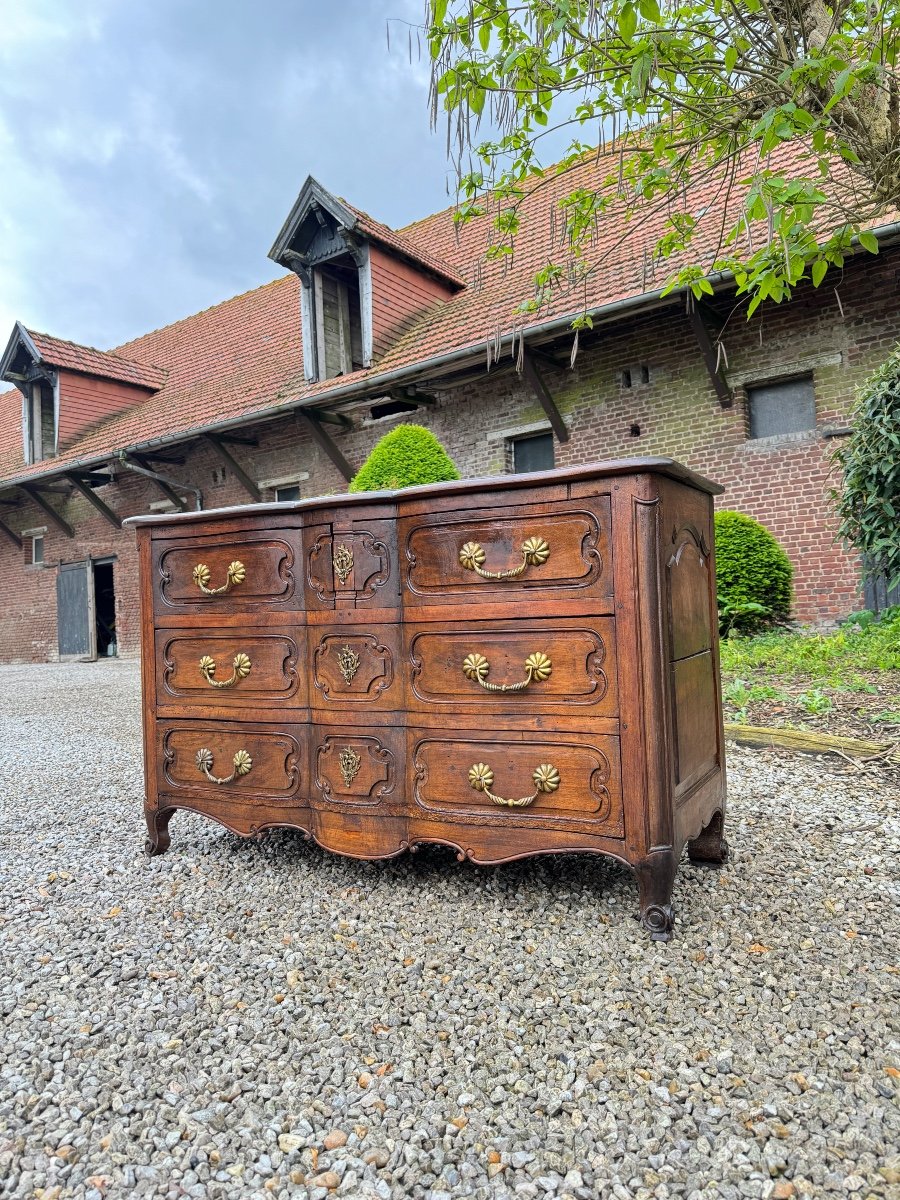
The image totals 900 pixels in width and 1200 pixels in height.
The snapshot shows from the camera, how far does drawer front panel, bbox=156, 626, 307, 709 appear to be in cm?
222

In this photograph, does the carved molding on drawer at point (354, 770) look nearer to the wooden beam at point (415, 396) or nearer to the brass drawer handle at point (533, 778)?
the brass drawer handle at point (533, 778)

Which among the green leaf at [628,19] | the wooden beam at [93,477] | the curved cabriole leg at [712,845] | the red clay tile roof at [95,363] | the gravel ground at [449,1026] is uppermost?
the red clay tile roof at [95,363]

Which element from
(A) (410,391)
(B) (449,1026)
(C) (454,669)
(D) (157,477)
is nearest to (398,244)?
(A) (410,391)

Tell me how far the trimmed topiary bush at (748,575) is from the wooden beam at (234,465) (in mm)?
7153

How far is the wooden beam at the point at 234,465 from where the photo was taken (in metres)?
11.0

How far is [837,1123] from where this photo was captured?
43.4 inches

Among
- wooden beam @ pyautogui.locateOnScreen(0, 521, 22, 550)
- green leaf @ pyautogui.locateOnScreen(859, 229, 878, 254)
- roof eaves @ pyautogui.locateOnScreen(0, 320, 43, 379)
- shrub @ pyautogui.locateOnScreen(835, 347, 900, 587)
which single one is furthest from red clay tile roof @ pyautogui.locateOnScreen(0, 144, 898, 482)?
green leaf @ pyautogui.locateOnScreen(859, 229, 878, 254)

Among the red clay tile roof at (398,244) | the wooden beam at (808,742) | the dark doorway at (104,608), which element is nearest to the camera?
the wooden beam at (808,742)

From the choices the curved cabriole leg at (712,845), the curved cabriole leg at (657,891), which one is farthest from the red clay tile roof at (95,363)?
the curved cabriole leg at (657,891)

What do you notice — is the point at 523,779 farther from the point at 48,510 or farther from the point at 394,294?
the point at 48,510

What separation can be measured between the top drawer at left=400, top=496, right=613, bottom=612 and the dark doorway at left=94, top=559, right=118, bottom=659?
1330 cm

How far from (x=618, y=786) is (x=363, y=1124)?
91 cm

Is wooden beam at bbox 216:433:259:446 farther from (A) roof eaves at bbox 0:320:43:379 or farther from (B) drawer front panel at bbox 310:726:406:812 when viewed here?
(B) drawer front panel at bbox 310:726:406:812

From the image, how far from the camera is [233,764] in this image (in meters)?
2.30
